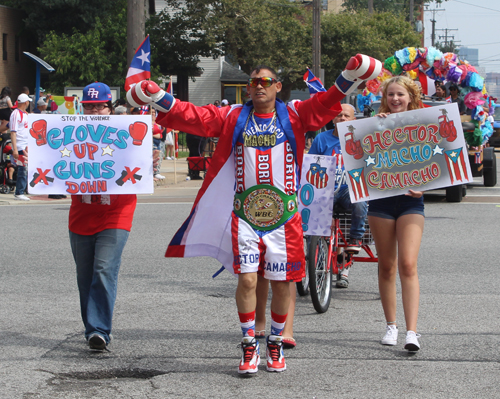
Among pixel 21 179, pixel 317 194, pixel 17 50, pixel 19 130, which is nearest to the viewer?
pixel 317 194

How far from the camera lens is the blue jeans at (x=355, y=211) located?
6452mm

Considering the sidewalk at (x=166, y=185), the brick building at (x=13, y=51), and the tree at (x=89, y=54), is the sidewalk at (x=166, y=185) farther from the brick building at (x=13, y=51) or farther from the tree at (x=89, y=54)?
the brick building at (x=13, y=51)

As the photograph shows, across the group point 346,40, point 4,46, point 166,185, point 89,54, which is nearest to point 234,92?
point 346,40

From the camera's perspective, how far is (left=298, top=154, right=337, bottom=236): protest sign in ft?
19.4

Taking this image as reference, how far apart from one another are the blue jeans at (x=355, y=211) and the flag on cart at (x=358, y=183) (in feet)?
4.10

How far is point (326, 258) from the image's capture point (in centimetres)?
631

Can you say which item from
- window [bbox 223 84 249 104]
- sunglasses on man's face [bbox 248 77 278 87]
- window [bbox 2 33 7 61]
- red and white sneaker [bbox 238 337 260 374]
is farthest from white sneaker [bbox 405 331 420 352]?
window [bbox 223 84 249 104]

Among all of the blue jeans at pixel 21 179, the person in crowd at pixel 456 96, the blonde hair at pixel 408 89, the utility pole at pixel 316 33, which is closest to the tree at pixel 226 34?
the utility pole at pixel 316 33

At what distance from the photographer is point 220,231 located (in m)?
4.85

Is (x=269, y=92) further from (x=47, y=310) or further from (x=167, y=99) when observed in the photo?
(x=47, y=310)

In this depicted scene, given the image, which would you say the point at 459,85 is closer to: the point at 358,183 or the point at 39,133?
the point at 358,183

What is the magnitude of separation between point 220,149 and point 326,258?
6.60 ft

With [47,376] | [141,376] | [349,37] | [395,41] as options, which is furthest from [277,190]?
[395,41]

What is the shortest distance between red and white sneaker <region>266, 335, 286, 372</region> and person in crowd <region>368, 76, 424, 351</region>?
3.03ft
